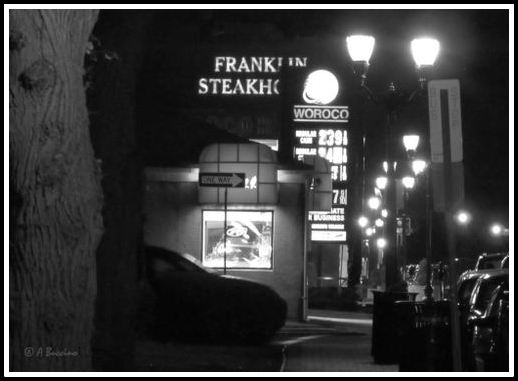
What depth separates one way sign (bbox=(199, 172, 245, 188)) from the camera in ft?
60.7

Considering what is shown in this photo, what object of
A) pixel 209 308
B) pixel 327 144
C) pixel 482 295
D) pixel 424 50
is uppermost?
pixel 327 144

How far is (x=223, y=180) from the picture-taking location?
1881 centimetres

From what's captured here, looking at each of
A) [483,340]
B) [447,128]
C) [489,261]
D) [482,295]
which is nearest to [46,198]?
[447,128]

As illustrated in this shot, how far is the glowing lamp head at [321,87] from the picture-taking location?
40781 millimetres

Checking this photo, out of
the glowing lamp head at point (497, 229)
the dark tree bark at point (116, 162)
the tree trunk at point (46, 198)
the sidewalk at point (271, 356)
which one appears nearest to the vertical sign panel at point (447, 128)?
the dark tree bark at point (116, 162)

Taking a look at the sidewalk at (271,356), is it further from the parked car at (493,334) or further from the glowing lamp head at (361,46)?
the glowing lamp head at (361,46)

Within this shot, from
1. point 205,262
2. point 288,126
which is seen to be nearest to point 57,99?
point 205,262

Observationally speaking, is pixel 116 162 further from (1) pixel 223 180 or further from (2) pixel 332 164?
(2) pixel 332 164

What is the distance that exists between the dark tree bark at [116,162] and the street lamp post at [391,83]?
6793mm

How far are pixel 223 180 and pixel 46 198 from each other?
1285 cm

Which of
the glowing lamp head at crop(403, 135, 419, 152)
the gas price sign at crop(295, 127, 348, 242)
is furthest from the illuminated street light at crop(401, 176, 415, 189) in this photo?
the glowing lamp head at crop(403, 135, 419, 152)

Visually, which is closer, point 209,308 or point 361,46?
point 209,308

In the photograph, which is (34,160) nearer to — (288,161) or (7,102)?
(7,102)

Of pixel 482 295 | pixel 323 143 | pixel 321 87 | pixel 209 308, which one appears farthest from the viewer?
pixel 323 143
